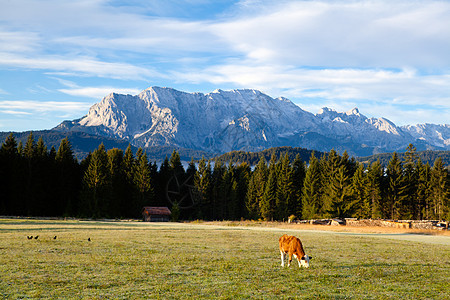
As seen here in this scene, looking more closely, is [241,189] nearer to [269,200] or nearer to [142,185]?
[269,200]

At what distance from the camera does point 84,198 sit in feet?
320

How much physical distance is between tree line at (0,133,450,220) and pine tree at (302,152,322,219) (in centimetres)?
28

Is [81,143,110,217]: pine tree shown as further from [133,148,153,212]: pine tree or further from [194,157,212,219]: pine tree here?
[194,157,212,219]: pine tree

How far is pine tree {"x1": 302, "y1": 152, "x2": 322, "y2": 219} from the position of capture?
4176 inches

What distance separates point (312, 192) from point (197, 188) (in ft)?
120

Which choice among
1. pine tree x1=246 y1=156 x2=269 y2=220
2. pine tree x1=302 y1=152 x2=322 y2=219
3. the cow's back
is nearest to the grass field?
the cow's back

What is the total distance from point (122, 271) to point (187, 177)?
4230 inches

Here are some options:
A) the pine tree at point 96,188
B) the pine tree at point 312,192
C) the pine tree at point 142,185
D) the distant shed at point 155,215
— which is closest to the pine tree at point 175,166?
the pine tree at point 142,185

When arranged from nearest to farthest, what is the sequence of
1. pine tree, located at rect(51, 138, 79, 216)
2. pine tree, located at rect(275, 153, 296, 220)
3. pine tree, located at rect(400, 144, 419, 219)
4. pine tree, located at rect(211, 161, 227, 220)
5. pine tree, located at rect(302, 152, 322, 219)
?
1. pine tree, located at rect(51, 138, 79, 216)
2. pine tree, located at rect(400, 144, 419, 219)
3. pine tree, located at rect(302, 152, 322, 219)
4. pine tree, located at rect(275, 153, 296, 220)
5. pine tree, located at rect(211, 161, 227, 220)

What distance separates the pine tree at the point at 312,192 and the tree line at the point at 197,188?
28 centimetres

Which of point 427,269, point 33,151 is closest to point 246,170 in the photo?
point 33,151

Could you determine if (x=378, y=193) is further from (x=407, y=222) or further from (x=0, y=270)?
(x=0, y=270)

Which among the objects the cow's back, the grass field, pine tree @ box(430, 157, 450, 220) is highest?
pine tree @ box(430, 157, 450, 220)

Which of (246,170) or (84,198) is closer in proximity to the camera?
(84,198)
